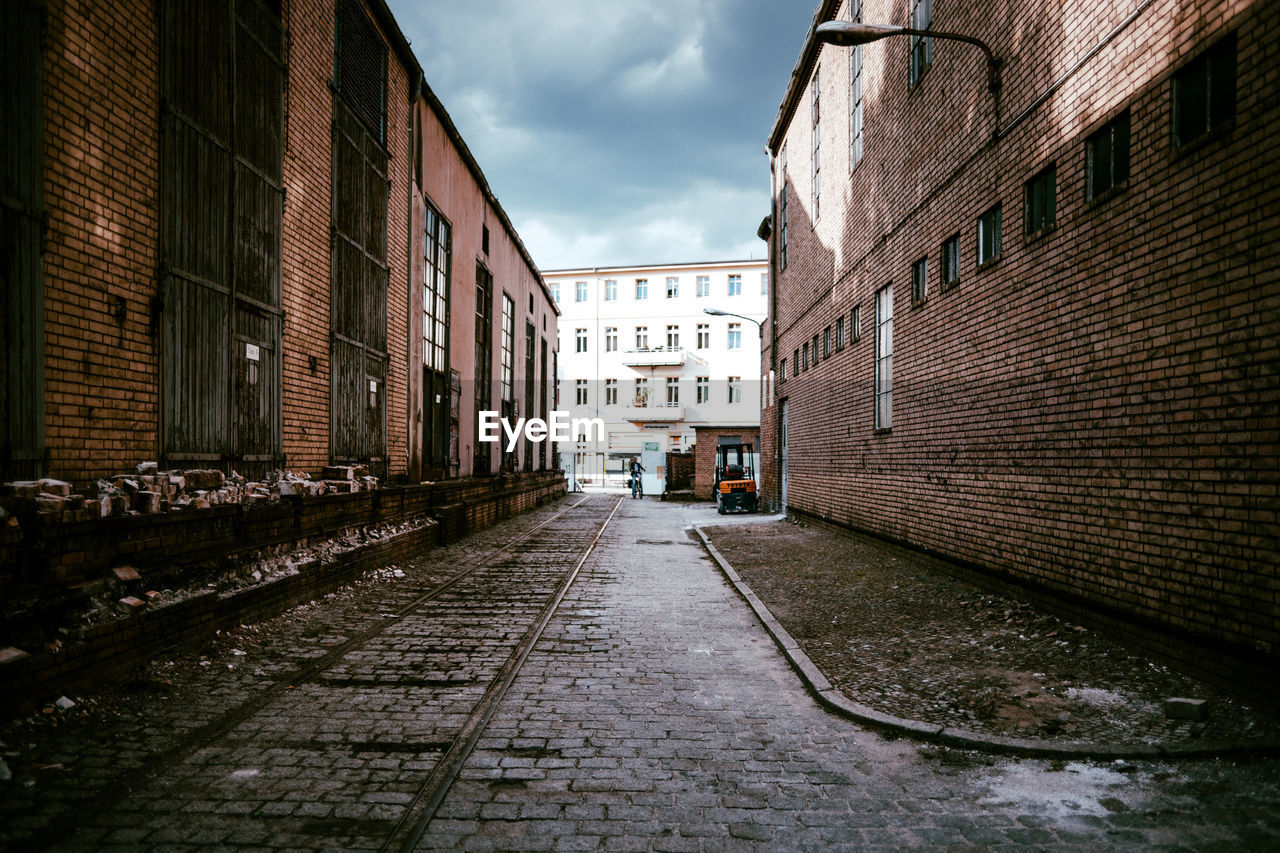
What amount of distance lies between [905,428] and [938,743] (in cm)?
751

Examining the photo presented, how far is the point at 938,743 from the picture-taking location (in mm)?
4465

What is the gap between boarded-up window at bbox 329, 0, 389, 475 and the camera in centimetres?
1156

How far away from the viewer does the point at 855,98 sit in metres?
14.9

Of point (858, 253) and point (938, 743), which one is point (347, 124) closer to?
point (858, 253)

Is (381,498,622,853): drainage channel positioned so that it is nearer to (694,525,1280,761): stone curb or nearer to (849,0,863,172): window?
(694,525,1280,761): stone curb

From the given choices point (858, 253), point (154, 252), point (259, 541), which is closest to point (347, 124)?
point (154, 252)

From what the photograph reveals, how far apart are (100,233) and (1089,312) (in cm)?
841

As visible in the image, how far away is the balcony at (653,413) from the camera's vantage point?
50.8m

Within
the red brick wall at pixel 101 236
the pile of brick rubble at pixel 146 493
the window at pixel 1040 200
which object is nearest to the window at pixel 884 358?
the window at pixel 1040 200

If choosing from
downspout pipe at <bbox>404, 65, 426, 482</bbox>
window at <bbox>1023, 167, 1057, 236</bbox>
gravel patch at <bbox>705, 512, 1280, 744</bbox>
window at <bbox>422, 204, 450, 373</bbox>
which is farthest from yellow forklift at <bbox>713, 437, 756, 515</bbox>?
window at <bbox>1023, 167, 1057, 236</bbox>

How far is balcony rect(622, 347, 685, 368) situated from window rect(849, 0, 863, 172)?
35.4m

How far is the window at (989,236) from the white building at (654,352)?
40801 millimetres

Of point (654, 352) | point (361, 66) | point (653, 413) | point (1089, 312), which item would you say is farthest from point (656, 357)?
point (1089, 312)

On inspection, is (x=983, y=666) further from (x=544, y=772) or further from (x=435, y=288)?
(x=435, y=288)
